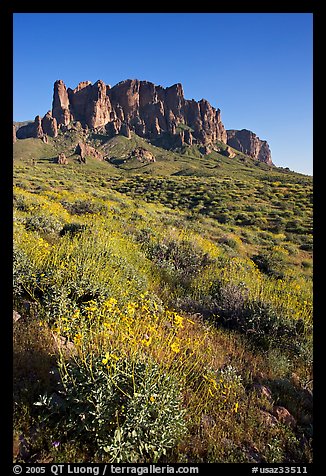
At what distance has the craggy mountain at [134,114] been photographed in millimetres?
153625

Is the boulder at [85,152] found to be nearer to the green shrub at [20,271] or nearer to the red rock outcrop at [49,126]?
the red rock outcrop at [49,126]

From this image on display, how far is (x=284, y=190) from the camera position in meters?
38.6

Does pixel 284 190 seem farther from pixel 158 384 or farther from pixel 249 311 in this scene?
pixel 158 384

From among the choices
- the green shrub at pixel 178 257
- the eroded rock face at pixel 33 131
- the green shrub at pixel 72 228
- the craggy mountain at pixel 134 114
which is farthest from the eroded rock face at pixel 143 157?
the green shrub at pixel 72 228

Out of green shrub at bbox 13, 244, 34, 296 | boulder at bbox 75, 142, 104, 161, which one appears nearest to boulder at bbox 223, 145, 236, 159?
boulder at bbox 75, 142, 104, 161

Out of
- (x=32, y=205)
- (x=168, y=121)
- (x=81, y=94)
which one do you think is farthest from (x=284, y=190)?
(x=81, y=94)

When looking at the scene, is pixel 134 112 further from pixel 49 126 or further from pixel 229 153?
pixel 229 153

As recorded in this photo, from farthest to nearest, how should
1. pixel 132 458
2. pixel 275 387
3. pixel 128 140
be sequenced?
pixel 128 140, pixel 275 387, pixel 132 458

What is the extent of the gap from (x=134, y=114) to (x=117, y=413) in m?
194

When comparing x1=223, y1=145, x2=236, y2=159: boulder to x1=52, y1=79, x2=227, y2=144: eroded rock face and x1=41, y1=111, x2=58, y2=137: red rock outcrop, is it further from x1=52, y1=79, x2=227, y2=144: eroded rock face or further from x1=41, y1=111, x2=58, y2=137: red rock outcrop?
x1=41, y1=111, x2=58, y2=137: red rock outcrop

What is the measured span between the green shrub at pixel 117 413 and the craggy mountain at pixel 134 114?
15284 centimetres

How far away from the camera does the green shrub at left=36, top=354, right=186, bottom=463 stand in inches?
93.4

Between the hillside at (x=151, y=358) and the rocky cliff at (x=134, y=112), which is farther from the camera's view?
the rocky cliff at (x=134, y=112)
